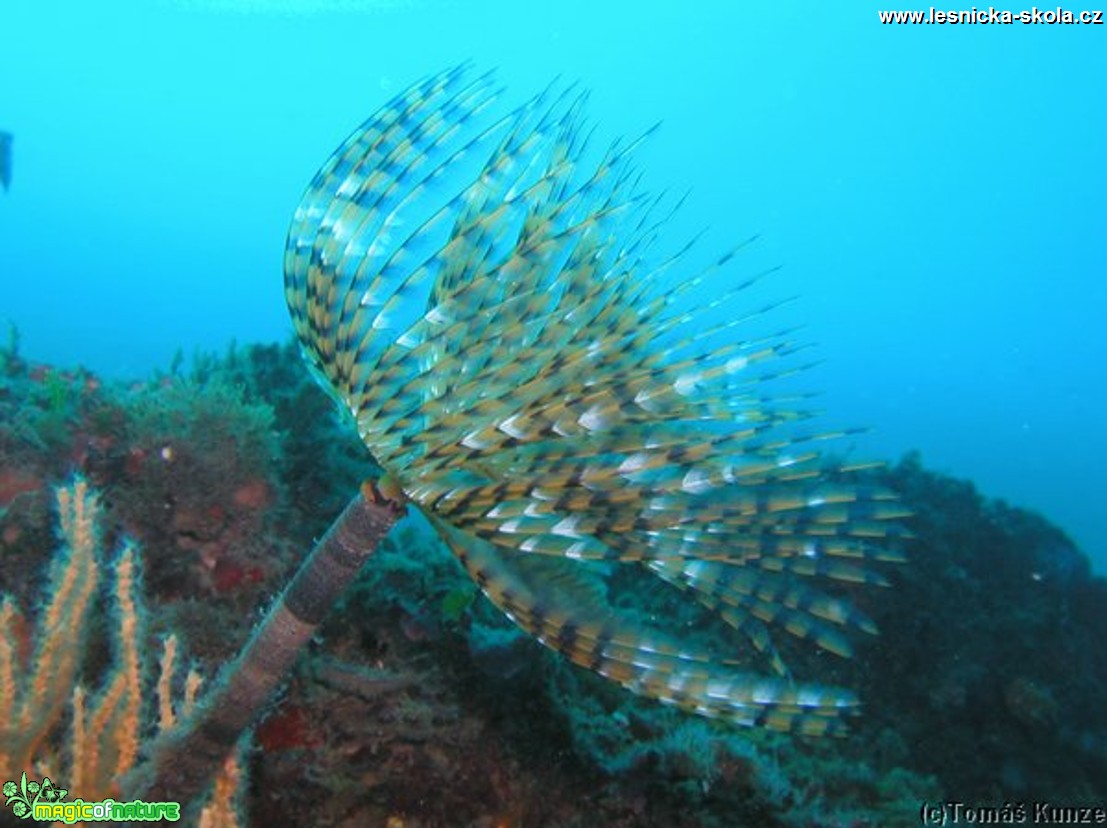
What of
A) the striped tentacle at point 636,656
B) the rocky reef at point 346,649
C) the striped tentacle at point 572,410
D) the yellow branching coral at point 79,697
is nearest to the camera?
the striped tentacle at point 572,410

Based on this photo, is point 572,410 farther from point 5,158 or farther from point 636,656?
point 5,158

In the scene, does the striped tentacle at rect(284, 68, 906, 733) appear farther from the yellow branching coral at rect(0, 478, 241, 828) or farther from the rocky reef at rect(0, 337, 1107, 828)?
the yellow branching coral at rect(0, 478, 241, 828)

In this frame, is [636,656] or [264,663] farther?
[264,663]

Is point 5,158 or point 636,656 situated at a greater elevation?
point 5,158

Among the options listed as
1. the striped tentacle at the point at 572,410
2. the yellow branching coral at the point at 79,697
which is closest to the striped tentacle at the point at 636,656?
the striped tentacle at the point at 572,410

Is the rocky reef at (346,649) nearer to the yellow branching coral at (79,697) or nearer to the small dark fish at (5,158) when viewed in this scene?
the yellow branching coral at (79,697)

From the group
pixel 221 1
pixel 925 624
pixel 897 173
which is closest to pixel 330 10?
pixel 221 1

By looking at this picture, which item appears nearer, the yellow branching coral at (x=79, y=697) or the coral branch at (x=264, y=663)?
the coral branch at (x=264, y=663)

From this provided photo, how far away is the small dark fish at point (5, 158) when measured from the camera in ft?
46.6

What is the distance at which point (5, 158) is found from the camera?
47.2ft

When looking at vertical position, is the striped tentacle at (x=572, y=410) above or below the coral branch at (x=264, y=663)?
above

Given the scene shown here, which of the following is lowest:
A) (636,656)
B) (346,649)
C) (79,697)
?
(79,697)

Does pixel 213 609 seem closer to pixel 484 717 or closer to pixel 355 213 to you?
pixel 484 717

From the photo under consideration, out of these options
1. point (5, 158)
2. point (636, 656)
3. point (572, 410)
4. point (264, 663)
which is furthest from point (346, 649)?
point (5, 158)
